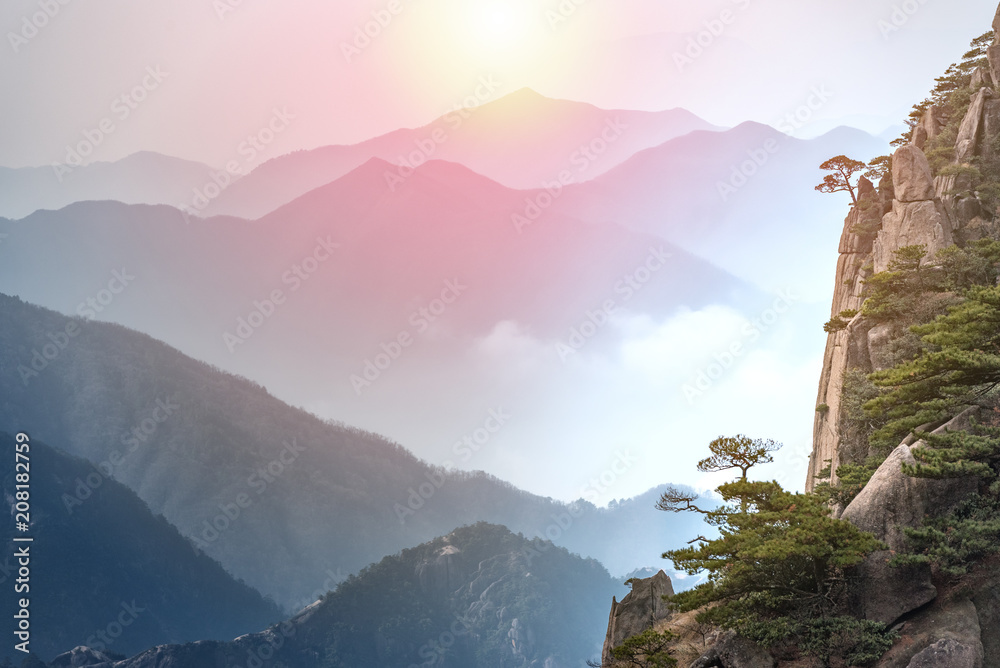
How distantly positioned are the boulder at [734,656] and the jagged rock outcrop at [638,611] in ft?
29.3

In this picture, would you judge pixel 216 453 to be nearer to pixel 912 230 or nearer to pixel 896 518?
pixel 912 230

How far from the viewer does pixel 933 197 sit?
35.5m

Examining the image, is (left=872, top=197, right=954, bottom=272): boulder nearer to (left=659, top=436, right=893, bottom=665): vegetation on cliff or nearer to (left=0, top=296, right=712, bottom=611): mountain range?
(left=659, top=436, right=893, bottom=665): vegetation on cliff

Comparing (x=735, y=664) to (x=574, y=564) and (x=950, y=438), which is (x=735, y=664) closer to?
(x=950, y=438)

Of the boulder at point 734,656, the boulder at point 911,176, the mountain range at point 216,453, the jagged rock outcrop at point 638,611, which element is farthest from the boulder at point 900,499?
the mountain range at point 216,453

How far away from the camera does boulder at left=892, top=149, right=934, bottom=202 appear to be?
117 feet

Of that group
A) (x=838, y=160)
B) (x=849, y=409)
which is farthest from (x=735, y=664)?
(x=838, y=160)

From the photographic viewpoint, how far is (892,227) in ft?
118

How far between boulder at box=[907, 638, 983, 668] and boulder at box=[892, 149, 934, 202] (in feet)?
79.6

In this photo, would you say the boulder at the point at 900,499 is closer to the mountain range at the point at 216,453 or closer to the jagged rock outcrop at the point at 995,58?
the jagged rock outcrop at the point at 995,58

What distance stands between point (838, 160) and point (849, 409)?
16.8 m

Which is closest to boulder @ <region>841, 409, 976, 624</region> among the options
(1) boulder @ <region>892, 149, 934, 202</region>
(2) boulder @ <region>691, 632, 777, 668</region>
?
(2) boulder @ <region>691, 632, 777, 668</region>

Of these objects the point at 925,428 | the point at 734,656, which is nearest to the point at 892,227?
the point at 925,428

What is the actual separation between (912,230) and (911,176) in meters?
3.22
